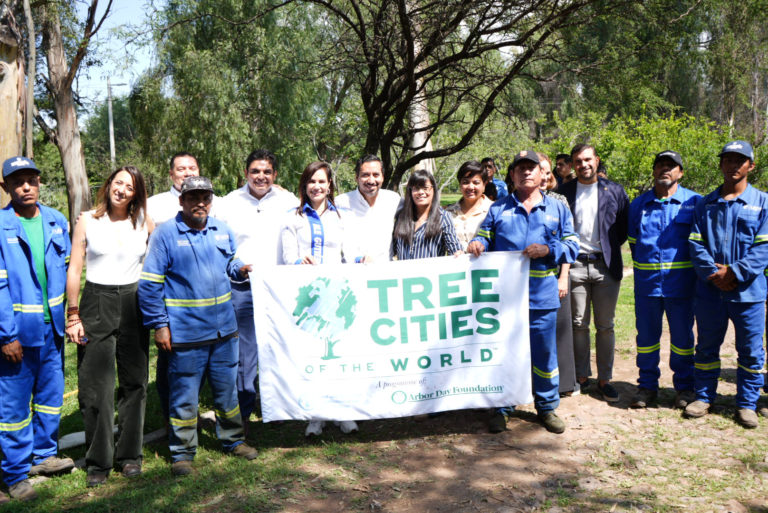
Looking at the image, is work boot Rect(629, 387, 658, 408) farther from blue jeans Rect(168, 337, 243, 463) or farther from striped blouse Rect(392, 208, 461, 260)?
blue jeans Rect(168, 337, 243, 463)

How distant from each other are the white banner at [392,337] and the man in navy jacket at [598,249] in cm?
108

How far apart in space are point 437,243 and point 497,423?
157 centimetres

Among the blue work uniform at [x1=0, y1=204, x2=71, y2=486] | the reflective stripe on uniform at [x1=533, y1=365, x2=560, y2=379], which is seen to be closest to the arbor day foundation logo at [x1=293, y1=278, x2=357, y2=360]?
the reflective stripe on uniform at [x1=533, y1=365, x2=560, y2=379]

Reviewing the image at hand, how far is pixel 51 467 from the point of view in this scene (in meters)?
4.49

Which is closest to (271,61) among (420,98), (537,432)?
(420,98)

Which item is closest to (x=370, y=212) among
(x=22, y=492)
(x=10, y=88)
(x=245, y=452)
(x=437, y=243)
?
(x=437, y=243)

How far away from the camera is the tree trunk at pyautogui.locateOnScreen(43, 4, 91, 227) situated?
48.9ft

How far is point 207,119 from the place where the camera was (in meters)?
20.7

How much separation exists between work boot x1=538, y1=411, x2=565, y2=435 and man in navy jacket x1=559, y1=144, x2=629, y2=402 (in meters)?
0.91

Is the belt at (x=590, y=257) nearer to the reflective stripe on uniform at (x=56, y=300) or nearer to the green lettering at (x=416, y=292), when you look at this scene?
the green lettering at (x=416, y=292)

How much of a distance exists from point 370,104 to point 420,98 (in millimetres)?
664

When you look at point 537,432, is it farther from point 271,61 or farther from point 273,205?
point 271,61

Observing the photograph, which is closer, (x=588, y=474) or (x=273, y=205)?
(x=588, y=474)

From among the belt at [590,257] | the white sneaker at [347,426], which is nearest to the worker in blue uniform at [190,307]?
the white sneaker at [347,426]
